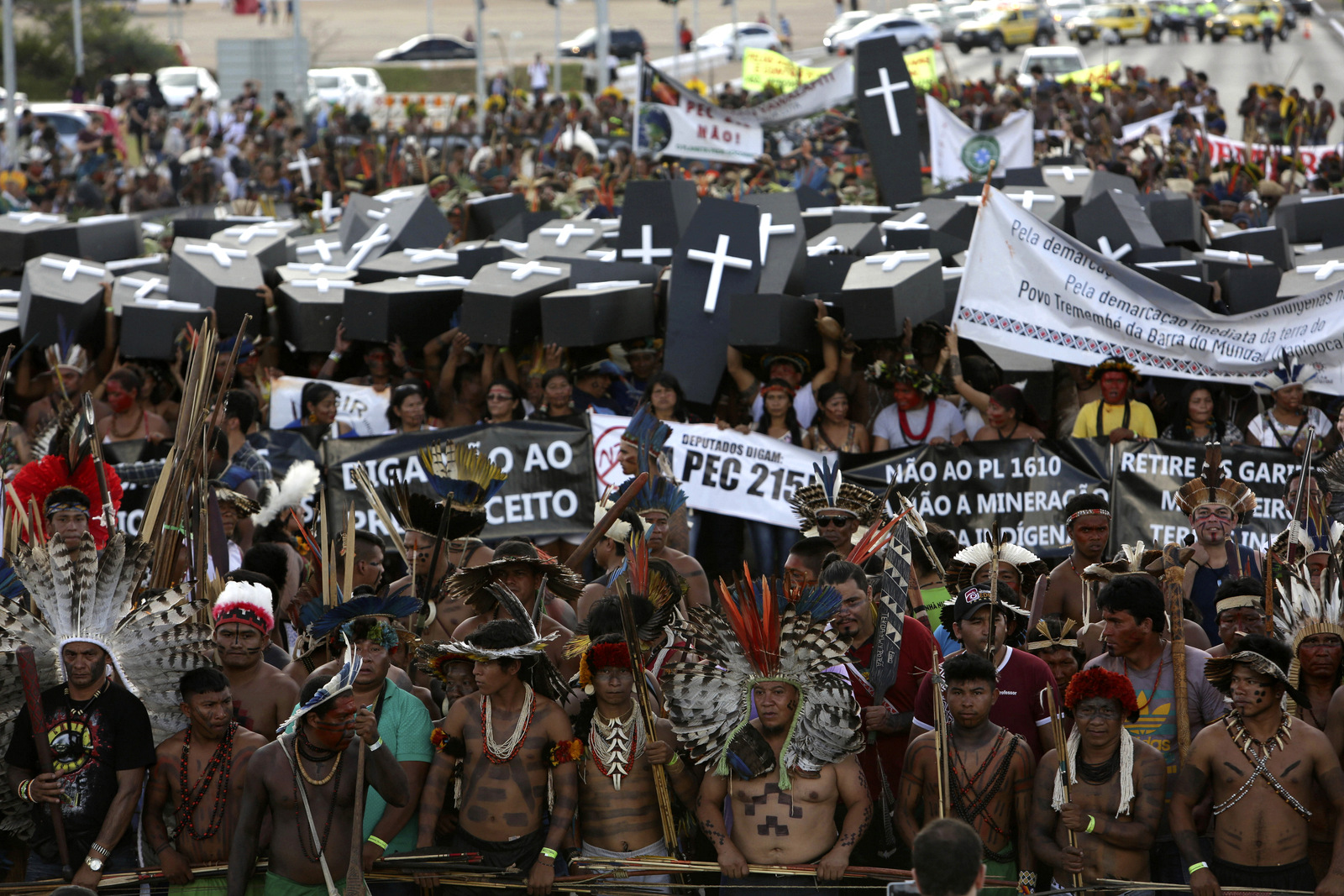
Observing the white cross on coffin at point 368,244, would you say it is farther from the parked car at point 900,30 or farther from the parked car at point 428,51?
the parked car at point 428,51

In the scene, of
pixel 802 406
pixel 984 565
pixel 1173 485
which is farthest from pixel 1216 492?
pixel 802 406

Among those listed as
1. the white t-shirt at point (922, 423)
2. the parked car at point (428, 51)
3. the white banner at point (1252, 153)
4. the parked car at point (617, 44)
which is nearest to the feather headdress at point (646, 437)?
the white t-shirt at point (922, 423)

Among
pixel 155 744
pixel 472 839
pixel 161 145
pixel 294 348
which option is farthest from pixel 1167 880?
pixel 161 145

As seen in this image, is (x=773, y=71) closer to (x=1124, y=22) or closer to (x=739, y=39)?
(x=739, y=39)

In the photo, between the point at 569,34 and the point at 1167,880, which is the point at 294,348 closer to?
the point at 1167,880

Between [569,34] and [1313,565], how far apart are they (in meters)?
55.7

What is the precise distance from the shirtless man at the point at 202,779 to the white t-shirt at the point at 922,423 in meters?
5.18

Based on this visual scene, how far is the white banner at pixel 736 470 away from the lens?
1007 centimetres

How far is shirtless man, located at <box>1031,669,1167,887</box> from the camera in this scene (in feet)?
18.7

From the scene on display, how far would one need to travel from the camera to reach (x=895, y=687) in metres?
6.57

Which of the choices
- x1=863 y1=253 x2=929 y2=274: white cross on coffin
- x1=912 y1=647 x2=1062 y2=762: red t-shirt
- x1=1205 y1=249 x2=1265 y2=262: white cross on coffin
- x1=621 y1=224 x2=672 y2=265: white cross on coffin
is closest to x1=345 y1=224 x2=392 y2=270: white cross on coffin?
x1=621 y1=224 x2=672 y2=265: white cross on coffin

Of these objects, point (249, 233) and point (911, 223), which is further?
point (249, 233)

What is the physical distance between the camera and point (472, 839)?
5973mm

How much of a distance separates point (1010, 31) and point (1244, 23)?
675 centimetres
